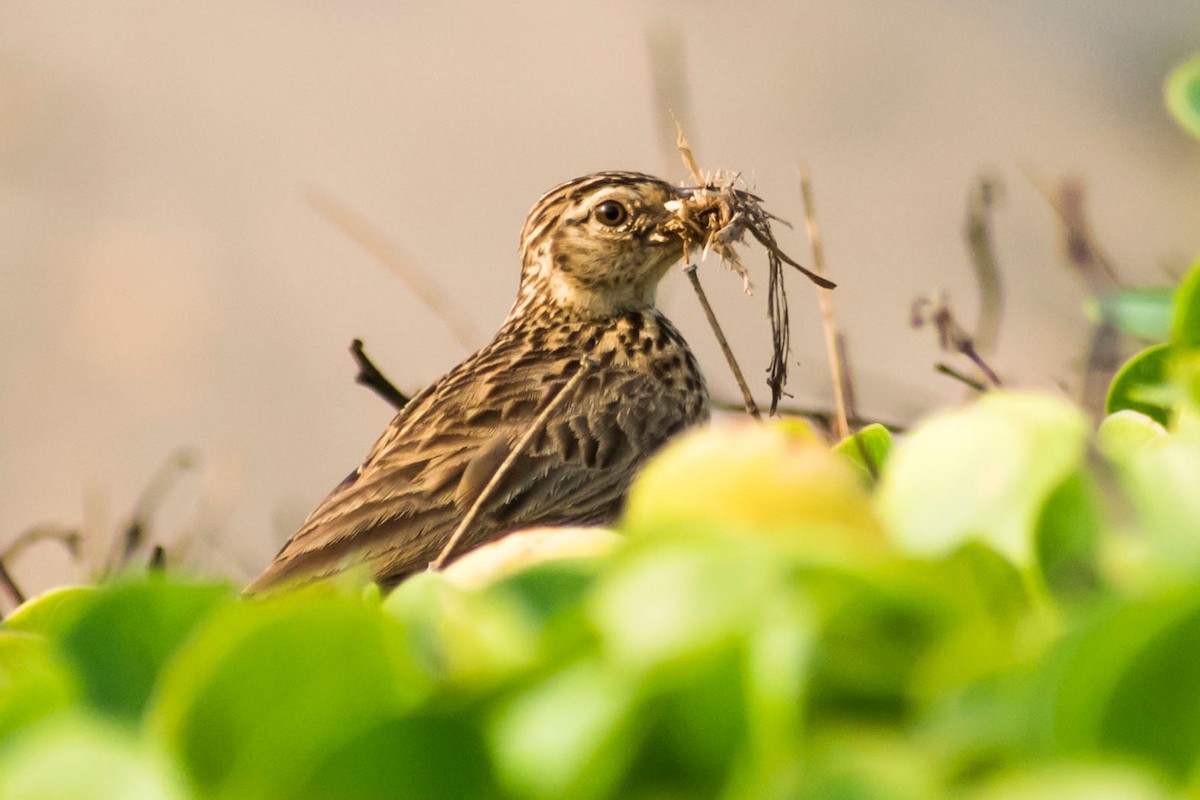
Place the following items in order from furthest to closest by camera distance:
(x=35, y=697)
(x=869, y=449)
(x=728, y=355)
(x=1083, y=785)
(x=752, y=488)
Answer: (x=728, y=355) → (x=869, y=449) → (x=752, y=488) → (x=35, y=697) → (x=1083, y=785)

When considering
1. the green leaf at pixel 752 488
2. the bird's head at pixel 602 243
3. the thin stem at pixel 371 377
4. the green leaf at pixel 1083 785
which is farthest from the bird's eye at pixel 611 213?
the green leaf at pixel 1083 785

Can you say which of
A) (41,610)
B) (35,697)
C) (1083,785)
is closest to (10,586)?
(41,610)

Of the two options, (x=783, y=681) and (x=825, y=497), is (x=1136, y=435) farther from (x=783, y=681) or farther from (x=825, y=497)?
(x=783, y=681)

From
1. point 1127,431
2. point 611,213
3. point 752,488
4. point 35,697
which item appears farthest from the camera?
point 611,213

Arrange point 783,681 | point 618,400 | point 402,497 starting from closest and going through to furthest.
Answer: point 783,681
point 402,497
point 618,400

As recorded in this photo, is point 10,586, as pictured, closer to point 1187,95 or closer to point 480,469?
point 480,469

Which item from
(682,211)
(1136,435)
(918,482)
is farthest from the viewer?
(682,211)

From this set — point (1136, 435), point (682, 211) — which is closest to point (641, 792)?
point (1136, 435)

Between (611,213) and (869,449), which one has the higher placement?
(869,449)
